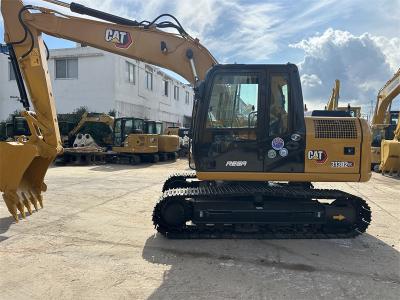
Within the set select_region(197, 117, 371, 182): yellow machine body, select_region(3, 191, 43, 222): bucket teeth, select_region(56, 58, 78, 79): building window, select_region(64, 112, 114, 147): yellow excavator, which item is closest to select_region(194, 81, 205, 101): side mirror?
select_region(197, 117, 371, 182): yellow machine body

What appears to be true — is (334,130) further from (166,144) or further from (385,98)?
(166,144)

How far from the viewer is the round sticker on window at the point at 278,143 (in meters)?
5.47

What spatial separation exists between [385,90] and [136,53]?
1424 cm

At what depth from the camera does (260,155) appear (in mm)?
5477

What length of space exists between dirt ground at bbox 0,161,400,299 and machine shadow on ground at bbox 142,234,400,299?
12 mm

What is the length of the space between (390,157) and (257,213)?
1079 cm

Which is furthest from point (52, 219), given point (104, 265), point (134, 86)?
point (134, 86)

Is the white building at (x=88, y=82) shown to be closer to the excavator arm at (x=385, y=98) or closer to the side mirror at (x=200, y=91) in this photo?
the excavator arm at (x=385, y=98)

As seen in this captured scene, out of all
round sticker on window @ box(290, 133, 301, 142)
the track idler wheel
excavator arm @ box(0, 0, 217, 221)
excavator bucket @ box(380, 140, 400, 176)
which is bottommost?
the track idler wheel

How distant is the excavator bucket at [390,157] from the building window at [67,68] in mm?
20189

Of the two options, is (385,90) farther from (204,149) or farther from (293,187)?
(204,149)

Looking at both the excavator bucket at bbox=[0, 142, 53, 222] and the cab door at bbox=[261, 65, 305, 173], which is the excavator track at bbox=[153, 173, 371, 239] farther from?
the excavator bucket at bbox=[0, 142, 53, 222]

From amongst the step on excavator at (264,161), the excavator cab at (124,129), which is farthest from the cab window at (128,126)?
the step on excavator at (264,161)

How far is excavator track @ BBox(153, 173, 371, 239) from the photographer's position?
18.0 ft
